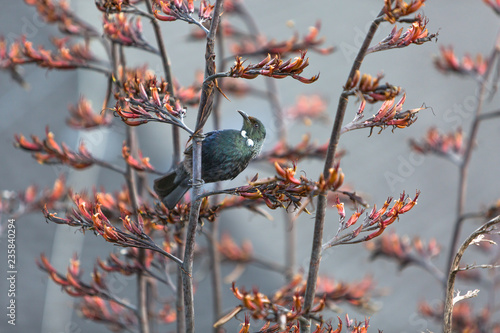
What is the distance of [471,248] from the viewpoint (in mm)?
5316

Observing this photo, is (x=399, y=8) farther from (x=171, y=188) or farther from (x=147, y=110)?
(x=171, y=188)

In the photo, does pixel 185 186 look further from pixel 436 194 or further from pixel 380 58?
pixel 380 58

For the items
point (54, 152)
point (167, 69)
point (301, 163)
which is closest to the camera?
point (167, 69)

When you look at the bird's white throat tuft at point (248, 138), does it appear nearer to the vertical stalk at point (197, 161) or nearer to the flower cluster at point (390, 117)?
the vertical stalk at point (197, 161)

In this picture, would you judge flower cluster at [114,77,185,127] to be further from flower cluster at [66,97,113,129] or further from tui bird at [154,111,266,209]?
flower cluster at [66,97,113,129]

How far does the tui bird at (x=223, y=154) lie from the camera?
6.30ft

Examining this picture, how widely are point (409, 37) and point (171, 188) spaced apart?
0.93 m

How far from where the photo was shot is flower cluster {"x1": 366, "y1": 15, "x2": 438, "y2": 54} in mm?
1569

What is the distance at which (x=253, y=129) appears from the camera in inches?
78.0

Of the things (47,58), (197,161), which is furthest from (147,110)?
(47,58)

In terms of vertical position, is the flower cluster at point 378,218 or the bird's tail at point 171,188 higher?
the bird's tail at point 171,188

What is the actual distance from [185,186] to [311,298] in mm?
571

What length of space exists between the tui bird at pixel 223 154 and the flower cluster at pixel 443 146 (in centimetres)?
161

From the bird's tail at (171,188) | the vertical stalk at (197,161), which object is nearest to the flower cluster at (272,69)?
the vertical stalk at (197,161)
